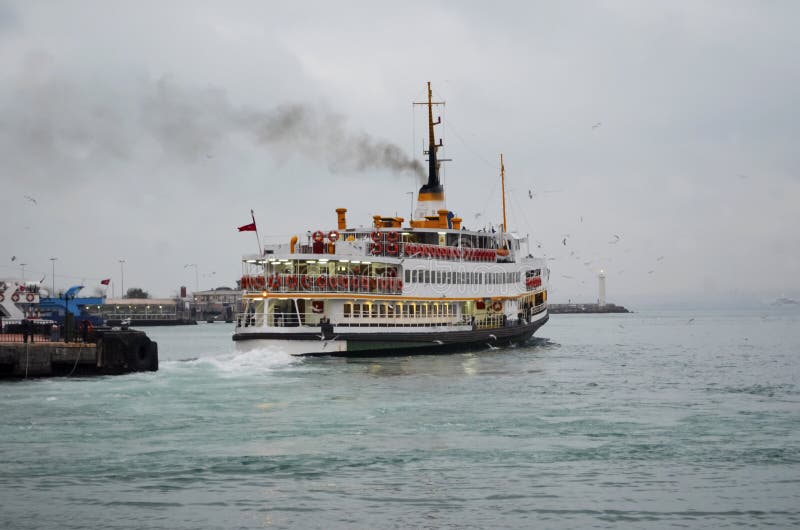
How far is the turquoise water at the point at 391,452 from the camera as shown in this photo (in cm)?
1716

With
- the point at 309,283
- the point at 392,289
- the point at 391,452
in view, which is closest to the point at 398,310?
the point at 392,289

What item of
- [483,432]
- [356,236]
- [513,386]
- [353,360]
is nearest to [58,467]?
[483,432]

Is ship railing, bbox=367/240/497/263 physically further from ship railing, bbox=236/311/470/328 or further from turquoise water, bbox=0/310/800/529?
turquoise water, bbox=0/310/800/529

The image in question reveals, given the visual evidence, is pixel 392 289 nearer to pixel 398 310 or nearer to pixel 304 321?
pixel 398 310

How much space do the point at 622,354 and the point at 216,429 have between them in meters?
44.7

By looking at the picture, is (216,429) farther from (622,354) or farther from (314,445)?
(622,354)

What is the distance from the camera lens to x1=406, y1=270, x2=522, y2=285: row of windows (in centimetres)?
5384

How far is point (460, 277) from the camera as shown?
5756cm

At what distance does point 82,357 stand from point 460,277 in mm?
26151

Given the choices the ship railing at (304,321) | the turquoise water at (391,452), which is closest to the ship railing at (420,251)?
the ship railing at (304,321)

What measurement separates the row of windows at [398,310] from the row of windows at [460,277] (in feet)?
5.16

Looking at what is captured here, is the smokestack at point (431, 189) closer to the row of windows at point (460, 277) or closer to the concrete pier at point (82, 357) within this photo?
the row of windows at point (460, 277)

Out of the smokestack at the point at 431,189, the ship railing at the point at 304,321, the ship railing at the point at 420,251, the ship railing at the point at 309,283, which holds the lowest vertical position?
the ship railing at the point at 304,321

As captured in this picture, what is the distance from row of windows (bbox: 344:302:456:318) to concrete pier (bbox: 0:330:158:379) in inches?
486
